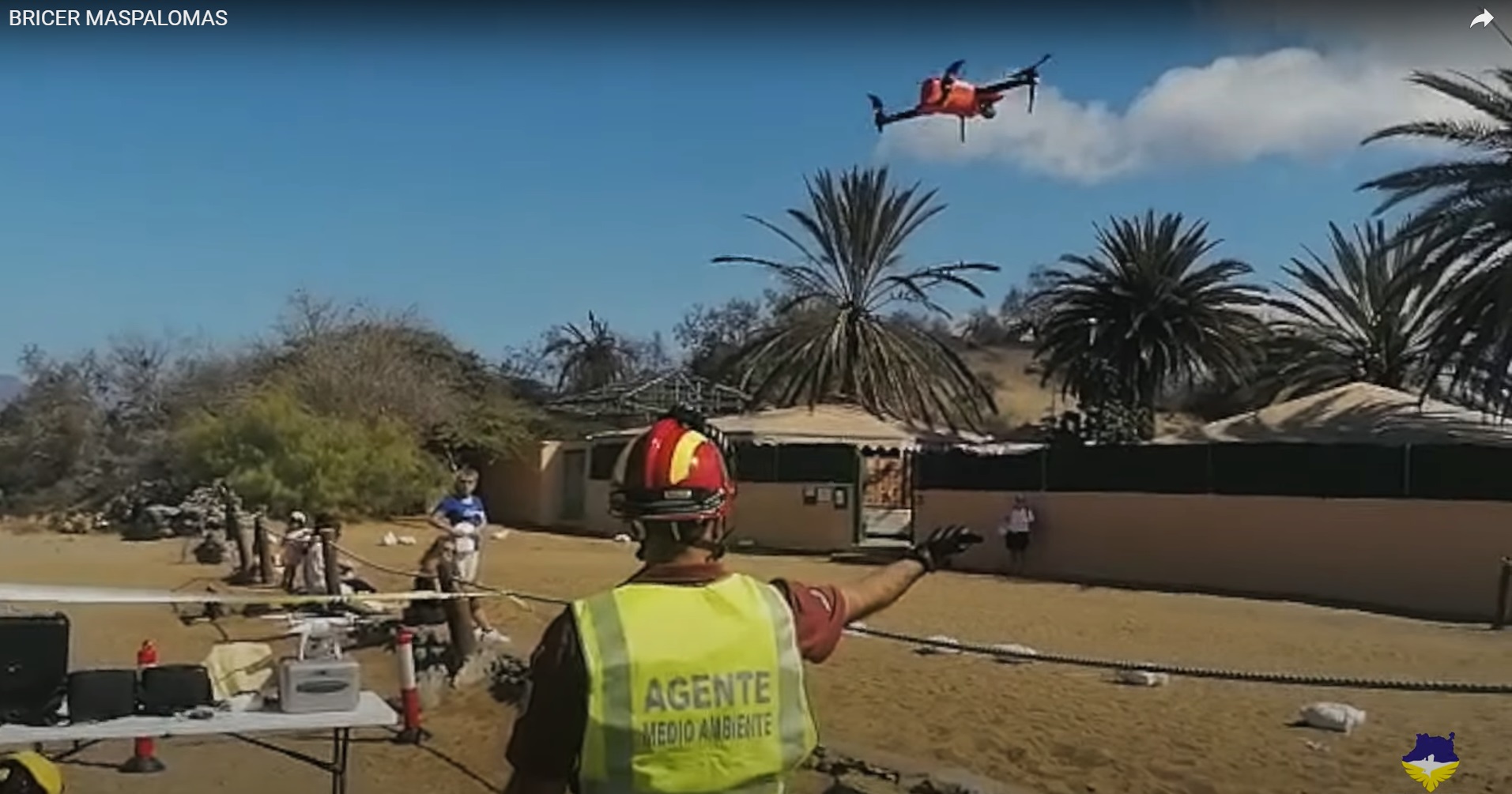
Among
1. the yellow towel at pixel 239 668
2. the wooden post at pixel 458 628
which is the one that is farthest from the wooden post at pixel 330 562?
the yellow towel at pixel 239 668

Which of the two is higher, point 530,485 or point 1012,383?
point 1012,383

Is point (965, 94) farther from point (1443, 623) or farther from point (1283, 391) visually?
point (1283, 391)

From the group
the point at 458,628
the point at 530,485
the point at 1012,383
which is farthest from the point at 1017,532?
the point at 1012,383

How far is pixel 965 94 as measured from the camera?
79.9 ft

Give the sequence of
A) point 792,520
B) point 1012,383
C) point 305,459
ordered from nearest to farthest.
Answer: point 792,520 < point 305,459 < point 1012,383

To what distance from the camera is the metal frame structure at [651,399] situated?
49250mm

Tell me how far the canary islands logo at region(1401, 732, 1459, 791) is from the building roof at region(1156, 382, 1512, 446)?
19337 mm

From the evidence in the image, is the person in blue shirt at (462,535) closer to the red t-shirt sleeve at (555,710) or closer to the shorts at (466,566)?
the shorts at (466,566)

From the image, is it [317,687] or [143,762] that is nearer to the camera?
[317,687]

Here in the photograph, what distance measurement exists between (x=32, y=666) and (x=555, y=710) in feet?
17.7

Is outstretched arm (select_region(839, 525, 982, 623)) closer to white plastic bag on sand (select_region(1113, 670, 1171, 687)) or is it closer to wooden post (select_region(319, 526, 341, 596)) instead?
white plastic bag on sand (select_region(1113, 670, 1171, 687))

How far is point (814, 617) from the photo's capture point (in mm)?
3164

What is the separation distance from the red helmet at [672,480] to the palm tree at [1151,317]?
1622 inches

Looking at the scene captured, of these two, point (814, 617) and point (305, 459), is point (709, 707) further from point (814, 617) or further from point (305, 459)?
point (305, 459)
